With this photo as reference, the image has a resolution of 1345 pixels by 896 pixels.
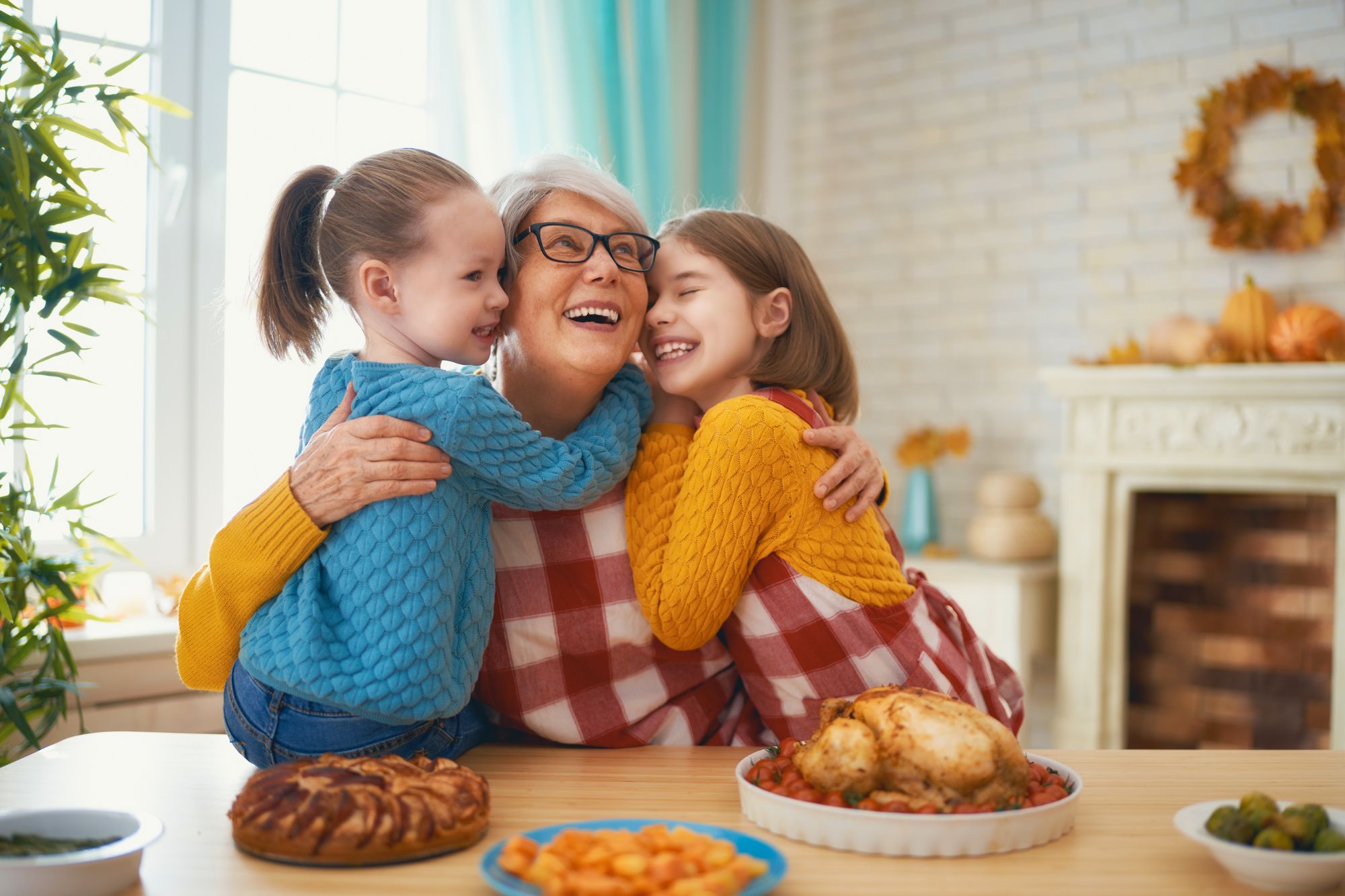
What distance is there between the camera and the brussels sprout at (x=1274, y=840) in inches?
42.7

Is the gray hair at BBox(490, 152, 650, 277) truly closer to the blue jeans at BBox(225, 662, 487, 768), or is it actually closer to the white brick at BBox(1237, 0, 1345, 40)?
the blue jeans at BBox(225, 662, 487, 768)

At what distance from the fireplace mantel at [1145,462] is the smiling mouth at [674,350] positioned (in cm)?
242

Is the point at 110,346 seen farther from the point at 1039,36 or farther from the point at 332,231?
the point at 1039,36

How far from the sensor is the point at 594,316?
1.83 metres

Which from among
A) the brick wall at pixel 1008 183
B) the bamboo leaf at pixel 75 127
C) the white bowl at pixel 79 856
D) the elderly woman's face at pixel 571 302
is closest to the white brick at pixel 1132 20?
the brick wall at pixel 1008 183

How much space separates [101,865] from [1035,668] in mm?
3992

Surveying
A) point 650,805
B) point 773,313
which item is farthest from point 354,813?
point 773,313

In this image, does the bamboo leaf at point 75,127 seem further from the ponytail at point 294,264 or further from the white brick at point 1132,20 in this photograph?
the white brick at point 1132,20

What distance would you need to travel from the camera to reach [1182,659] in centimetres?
415

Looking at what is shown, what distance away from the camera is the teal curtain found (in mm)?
4066

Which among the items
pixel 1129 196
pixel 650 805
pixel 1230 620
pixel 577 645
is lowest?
pixel 1230 620

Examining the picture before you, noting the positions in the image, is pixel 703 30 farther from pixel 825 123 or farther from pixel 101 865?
pixel 101 865

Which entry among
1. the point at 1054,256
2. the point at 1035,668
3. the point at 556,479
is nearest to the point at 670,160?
the point at 1054,256

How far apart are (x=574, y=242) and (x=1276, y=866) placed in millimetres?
1264
